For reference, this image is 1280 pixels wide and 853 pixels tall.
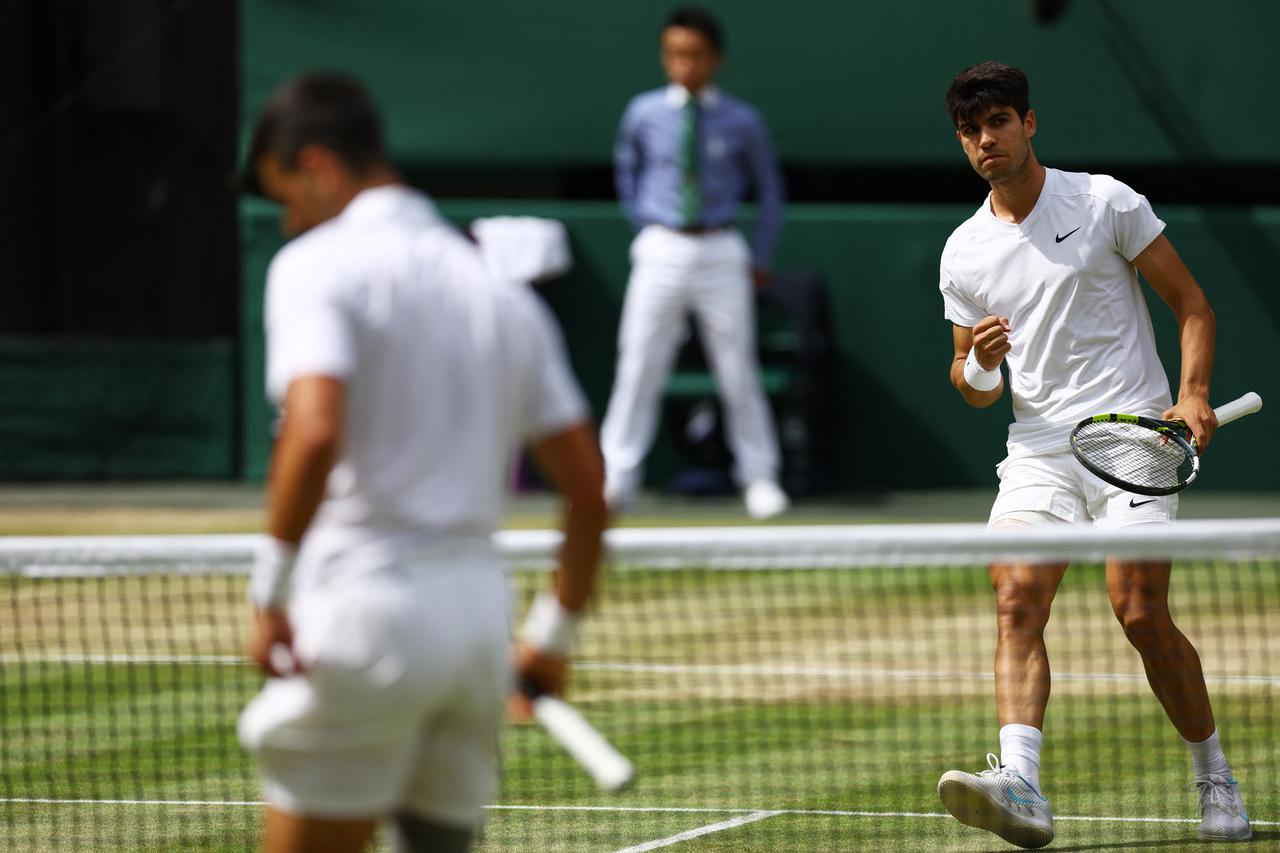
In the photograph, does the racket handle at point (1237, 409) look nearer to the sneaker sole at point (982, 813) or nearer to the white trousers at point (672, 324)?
the sneaker sole at point (982, 813)

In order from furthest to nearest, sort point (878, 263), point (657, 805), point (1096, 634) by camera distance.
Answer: point (878, 263)
point (1096, 634)
point (657, 805)

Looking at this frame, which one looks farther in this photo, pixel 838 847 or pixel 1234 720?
pixel 1234 720

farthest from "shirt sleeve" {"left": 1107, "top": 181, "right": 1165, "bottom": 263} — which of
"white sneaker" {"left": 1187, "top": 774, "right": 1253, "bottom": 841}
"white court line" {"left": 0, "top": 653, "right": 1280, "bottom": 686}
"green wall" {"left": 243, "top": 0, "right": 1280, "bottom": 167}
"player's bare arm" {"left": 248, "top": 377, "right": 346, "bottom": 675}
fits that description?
"green wall" {"left": 243, "top": 0, "right": 1280, "bottom": 167}

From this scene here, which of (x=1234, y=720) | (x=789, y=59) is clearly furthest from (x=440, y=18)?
(x=1234, y=720)

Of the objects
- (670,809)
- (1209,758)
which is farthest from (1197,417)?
(670,809)

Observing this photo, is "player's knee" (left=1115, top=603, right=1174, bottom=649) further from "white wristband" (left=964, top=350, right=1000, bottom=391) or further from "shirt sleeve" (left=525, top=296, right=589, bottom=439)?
"shirt sleeve" (left=525, top=296, right=589, bottom=439)

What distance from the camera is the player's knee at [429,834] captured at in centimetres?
338

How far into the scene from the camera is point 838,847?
5211 mm

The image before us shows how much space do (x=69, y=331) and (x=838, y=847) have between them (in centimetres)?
986

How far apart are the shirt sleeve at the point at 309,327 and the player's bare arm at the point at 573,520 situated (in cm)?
41

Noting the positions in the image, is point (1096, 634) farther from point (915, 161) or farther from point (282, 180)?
point (282, 180)

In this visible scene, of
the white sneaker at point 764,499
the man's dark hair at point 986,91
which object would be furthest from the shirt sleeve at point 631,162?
the man's dark hair at point 986,91

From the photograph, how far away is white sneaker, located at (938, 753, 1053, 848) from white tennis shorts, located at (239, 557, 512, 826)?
1918 millimetres

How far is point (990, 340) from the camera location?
5.14m
